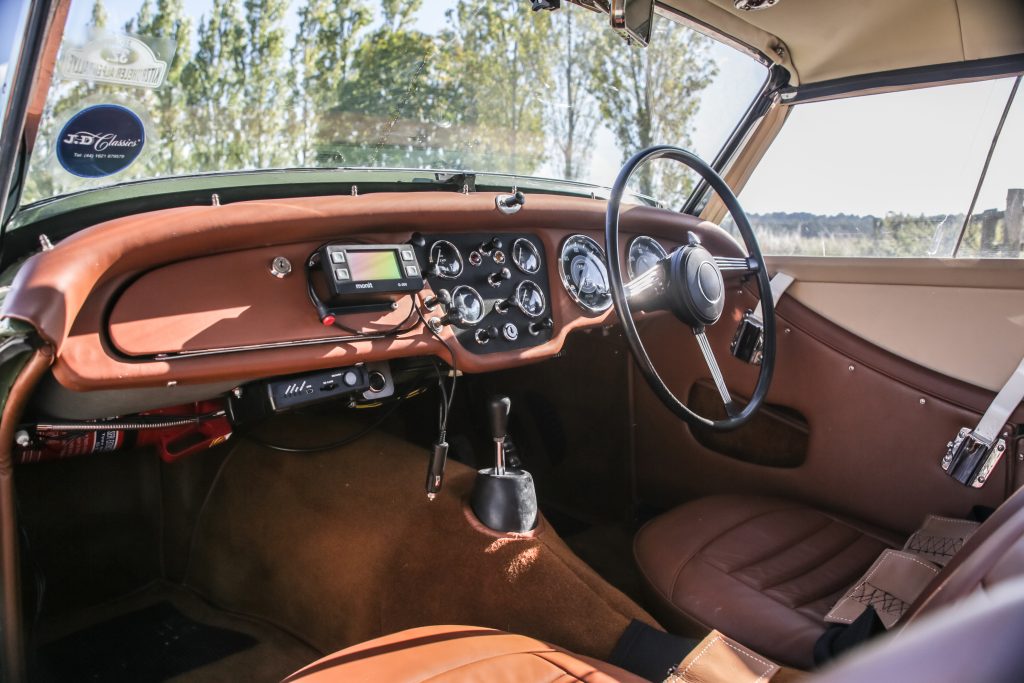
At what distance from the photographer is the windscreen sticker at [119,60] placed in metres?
1.40

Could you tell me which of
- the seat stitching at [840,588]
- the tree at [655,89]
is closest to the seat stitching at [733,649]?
the seat stitching at [840,588]

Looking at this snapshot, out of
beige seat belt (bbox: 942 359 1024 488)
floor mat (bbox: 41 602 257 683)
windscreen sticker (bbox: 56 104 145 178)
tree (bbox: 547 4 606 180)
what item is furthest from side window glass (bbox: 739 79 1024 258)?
floor mat (bbox: 41 602 257 683)

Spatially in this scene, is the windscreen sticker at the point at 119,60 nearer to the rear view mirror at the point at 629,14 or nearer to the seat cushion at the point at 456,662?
the rear view mirror at the point at 629,14

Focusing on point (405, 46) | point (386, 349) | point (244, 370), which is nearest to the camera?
point (244, 370)

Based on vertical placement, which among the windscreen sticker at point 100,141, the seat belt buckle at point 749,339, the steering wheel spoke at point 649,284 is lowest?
the seat belt buckle at point 749,339

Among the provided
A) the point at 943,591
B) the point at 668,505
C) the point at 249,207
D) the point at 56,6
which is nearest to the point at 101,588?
the point at 249,207

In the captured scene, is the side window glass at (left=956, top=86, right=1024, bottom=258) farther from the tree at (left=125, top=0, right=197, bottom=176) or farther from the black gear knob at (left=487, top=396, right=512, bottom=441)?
the tree at (left=125, top=0, right=197, bottom=176)

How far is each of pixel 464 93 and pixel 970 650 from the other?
191 cm

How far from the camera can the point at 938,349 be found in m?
1.86

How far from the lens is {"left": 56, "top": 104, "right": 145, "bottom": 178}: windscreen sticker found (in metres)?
1.45

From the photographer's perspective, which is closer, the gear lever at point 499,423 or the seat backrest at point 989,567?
the seat backrest at point 989,567

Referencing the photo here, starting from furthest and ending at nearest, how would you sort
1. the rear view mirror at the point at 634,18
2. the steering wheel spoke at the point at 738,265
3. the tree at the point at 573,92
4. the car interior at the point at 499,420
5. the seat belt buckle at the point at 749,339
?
the tree at the point at 573,92 < the seat belt buckle at the point at 749,339 < the steering wheel spoke at the point at 738,265 < the rear view mirror at the point at 634,18 < the car interior at the point at 499,420

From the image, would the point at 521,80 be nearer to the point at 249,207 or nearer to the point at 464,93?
the point at 464,93

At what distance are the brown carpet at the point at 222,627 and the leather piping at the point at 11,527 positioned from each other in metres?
0.50
